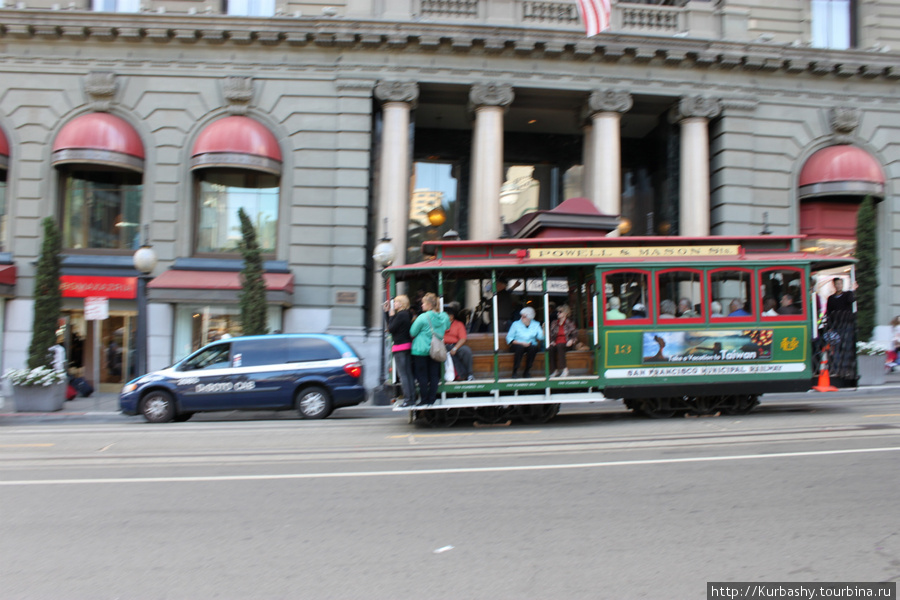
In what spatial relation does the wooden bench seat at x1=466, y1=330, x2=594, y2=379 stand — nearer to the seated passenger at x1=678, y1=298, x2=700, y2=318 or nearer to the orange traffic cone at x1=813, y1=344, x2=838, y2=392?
the seated passenger at x1=678, y1=298, x2=700, y2=318

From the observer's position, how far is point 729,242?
11906mm

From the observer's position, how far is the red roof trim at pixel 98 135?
19.9m

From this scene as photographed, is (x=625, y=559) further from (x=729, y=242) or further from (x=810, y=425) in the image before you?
(x=729, y=242)

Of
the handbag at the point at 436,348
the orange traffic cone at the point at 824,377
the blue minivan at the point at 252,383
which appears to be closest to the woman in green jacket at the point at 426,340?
the handbag at the point at 436,348

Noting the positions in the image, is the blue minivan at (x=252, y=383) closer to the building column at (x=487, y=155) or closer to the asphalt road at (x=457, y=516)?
the asphalt road at (x=457, y=516)

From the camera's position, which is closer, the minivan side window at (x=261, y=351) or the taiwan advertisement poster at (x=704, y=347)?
the taiwan advertisement poster at (x=704, y=347)

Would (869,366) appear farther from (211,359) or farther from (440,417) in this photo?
(211,359)

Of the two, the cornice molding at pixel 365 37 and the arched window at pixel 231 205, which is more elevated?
the cornice molding at pixel 365 37

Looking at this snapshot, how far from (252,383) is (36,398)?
5.96m

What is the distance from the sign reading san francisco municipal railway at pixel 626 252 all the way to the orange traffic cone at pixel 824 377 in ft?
8.69

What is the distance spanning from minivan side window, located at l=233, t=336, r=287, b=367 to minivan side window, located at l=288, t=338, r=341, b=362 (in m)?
0.17

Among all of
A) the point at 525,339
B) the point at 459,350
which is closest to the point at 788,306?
the point at 525,339

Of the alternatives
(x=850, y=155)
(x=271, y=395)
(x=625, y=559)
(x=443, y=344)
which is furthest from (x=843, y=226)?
(x=625, y=559)

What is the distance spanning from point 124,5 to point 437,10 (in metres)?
9.76
